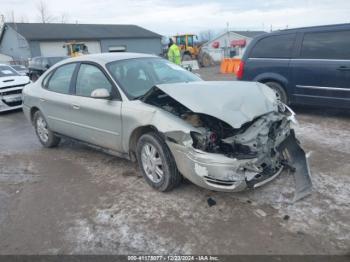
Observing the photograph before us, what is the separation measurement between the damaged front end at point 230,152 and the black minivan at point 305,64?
311 centimetres

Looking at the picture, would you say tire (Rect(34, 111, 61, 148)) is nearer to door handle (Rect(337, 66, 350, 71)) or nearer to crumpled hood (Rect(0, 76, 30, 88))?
crumpled hood (Rect(0, 76, 30, 88))

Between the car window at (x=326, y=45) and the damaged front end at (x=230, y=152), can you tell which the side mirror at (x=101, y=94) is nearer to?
the damaged front end at (x=230, y=152)

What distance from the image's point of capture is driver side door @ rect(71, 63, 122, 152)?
428 cm

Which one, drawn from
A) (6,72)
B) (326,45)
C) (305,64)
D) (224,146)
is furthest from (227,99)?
(6,72)

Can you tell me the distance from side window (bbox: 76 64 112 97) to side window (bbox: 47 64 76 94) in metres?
0.29

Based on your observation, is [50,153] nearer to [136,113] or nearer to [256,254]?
[136,113]

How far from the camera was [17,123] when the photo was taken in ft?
28.3

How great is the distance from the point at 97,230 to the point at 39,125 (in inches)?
135

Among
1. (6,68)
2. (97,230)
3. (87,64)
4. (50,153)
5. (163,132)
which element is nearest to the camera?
(97,230)

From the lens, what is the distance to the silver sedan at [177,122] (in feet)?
11.0

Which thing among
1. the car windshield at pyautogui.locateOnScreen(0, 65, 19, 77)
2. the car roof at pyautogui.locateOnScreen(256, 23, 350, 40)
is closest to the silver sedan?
the car roof at pyautogui.locateOnScreen(256, 23, 350, 40)

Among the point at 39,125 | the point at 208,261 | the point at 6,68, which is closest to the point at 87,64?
the point at 39,125

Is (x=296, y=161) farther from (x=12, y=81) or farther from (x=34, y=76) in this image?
(x=34, y=76)

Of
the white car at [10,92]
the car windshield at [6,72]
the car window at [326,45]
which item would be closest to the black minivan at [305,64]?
the car window at [326,45]
